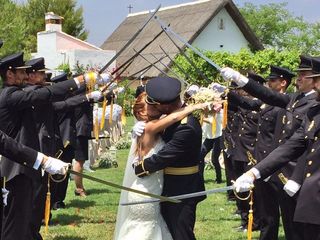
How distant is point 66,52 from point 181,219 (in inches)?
1122

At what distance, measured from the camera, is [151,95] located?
4504mm

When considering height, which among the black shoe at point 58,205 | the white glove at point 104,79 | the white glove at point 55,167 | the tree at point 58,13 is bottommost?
the black shoe at point 58,205

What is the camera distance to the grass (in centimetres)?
739

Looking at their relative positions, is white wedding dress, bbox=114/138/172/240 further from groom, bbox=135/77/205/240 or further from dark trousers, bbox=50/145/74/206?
dark trousers, bbox=50/145/74/206

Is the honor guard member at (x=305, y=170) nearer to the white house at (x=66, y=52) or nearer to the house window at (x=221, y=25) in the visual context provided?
the white house at (x=66, y=52)

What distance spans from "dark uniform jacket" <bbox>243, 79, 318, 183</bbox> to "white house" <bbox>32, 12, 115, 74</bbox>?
77.4 ft

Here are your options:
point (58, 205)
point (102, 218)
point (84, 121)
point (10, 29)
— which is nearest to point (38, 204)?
point (102, 218)

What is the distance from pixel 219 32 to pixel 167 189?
33.9m

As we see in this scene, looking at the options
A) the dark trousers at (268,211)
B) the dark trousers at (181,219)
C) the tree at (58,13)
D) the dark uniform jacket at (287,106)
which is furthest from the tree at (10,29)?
the dark trousers at (181,219)

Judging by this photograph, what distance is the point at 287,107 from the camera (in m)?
5.62

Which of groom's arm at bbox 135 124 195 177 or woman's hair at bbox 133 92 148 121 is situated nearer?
groom's arm at bbox 135 124 195 177

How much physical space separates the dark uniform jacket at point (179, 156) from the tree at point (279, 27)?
58.1 meters

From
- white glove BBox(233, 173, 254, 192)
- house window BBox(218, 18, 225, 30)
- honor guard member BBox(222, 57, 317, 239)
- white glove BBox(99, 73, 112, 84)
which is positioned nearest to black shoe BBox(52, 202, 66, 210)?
white glove BBox(99, 73, 112, 84)

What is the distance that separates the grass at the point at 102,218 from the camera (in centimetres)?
739
